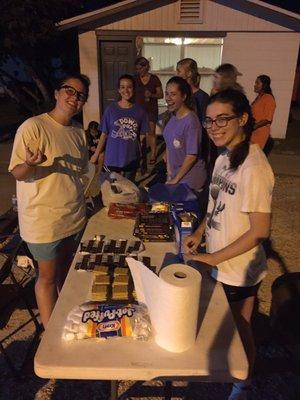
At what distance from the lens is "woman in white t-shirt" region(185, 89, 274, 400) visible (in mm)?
1845

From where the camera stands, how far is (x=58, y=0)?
10.8 m

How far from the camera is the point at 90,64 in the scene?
9633 mm

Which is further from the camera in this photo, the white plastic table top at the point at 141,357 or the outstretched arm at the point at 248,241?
the outstretched arm at the point at 248,241

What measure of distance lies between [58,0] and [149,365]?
11808 mm

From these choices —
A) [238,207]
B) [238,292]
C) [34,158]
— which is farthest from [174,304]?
[34,158]

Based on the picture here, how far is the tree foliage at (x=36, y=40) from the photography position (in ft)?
33.2

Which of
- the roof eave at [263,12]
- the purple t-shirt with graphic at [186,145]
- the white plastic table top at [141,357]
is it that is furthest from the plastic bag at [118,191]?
the roof eave at [263,12]

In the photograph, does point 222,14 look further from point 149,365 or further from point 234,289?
point 149,365

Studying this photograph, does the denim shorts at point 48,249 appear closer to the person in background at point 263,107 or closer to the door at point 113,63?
the person in background at point 263,107

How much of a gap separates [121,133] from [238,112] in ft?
8.89

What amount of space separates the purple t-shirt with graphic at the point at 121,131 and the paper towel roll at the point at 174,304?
10.1ft

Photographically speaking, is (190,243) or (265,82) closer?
(190,243)

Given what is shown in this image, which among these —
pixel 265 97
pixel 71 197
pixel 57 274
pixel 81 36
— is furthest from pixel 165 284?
pixel 81 36

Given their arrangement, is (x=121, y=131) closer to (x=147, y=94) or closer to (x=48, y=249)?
(x=48, y=249)
